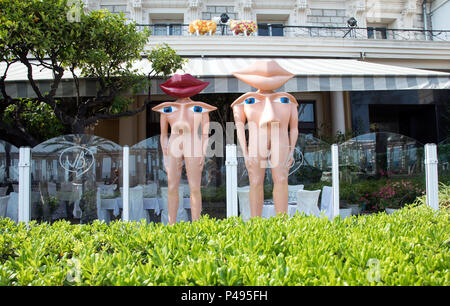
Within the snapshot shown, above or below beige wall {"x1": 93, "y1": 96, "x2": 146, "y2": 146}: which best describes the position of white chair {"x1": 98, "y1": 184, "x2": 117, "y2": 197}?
below

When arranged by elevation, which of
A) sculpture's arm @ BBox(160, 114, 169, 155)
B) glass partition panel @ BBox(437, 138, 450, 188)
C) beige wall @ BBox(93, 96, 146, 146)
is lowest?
glass partition panel @ BBox(437, 138, 450, 188)

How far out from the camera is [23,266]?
118 cm

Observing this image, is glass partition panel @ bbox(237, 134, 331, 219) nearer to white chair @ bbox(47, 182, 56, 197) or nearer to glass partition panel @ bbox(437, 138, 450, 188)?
glass partition panel @ bbox(437, 138, 450, 188)

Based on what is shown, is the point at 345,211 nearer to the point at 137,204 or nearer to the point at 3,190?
the point at 137,204

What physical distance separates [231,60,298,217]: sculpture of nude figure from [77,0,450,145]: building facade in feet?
14.6

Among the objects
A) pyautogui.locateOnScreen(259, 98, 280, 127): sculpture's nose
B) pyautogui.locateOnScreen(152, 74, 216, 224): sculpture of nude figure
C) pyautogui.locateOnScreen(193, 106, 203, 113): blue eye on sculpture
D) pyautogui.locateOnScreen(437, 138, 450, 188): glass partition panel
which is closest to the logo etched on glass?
pyautogui.locateOnScreen(152, 74, 216, 224): sculpture of nude figure

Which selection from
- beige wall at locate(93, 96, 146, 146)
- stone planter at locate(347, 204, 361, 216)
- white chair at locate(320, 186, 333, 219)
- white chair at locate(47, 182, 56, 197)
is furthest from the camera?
beige wall at locate(93, 96, 146, 146)

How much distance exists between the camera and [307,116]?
9.99 metres

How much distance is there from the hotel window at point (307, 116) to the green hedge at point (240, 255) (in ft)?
27.3

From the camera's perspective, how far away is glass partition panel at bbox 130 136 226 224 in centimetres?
363

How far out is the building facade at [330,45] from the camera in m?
7.71

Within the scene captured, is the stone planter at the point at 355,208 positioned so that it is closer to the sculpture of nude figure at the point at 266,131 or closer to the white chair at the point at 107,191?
the sculpture of nude figure at the point at 266,131

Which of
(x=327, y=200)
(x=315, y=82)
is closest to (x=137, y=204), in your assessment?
(x=327, y=200)
